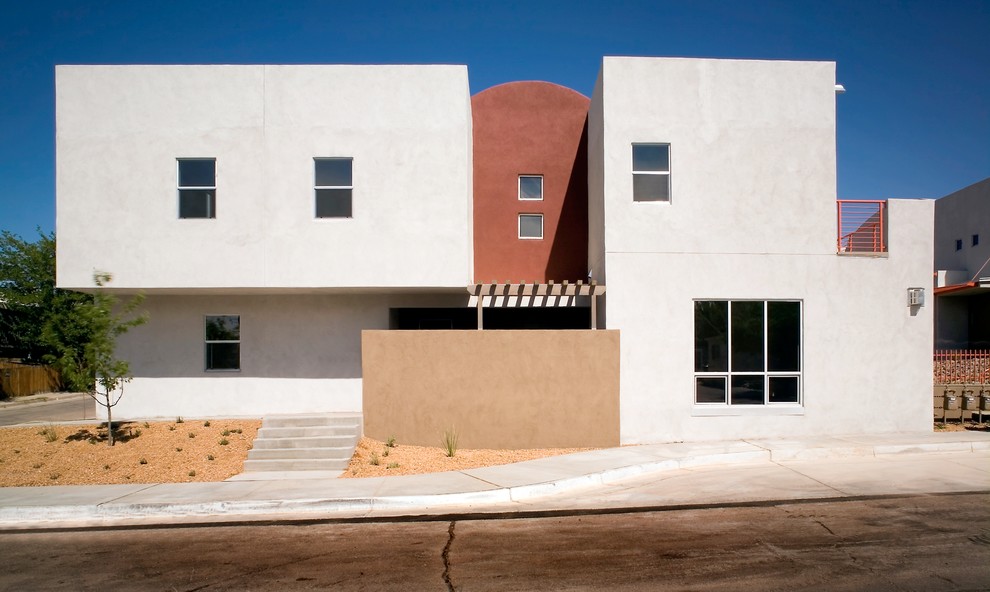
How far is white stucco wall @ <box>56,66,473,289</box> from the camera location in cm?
1367

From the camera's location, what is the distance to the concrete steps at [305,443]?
11.4 m

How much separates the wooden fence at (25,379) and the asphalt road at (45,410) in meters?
2.60

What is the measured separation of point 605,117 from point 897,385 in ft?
27.4

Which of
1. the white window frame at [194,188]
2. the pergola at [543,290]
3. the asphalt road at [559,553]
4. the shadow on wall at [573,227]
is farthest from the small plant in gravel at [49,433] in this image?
the shadow on wall at [573,227]

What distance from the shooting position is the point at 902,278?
1354 cm

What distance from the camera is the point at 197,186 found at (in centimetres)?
1385

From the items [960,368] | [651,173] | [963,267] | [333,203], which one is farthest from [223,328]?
[963,267]

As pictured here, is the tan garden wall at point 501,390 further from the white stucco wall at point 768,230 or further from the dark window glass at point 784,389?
the dark window glass at point 784,389

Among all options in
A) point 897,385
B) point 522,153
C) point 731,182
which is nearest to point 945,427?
point 897,385

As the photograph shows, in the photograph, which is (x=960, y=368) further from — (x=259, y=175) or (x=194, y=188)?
(x=194, y=188)

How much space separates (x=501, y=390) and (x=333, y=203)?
548 centimetres

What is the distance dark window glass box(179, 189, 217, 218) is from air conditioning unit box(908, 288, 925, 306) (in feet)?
49.3

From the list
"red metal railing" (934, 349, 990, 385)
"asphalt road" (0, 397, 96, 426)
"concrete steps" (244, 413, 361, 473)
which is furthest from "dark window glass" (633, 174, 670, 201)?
"asphalt road" (0, 397, 96, 426)

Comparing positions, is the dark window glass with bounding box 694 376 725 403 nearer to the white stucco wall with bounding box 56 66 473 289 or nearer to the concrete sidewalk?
the concrete sidewalk
